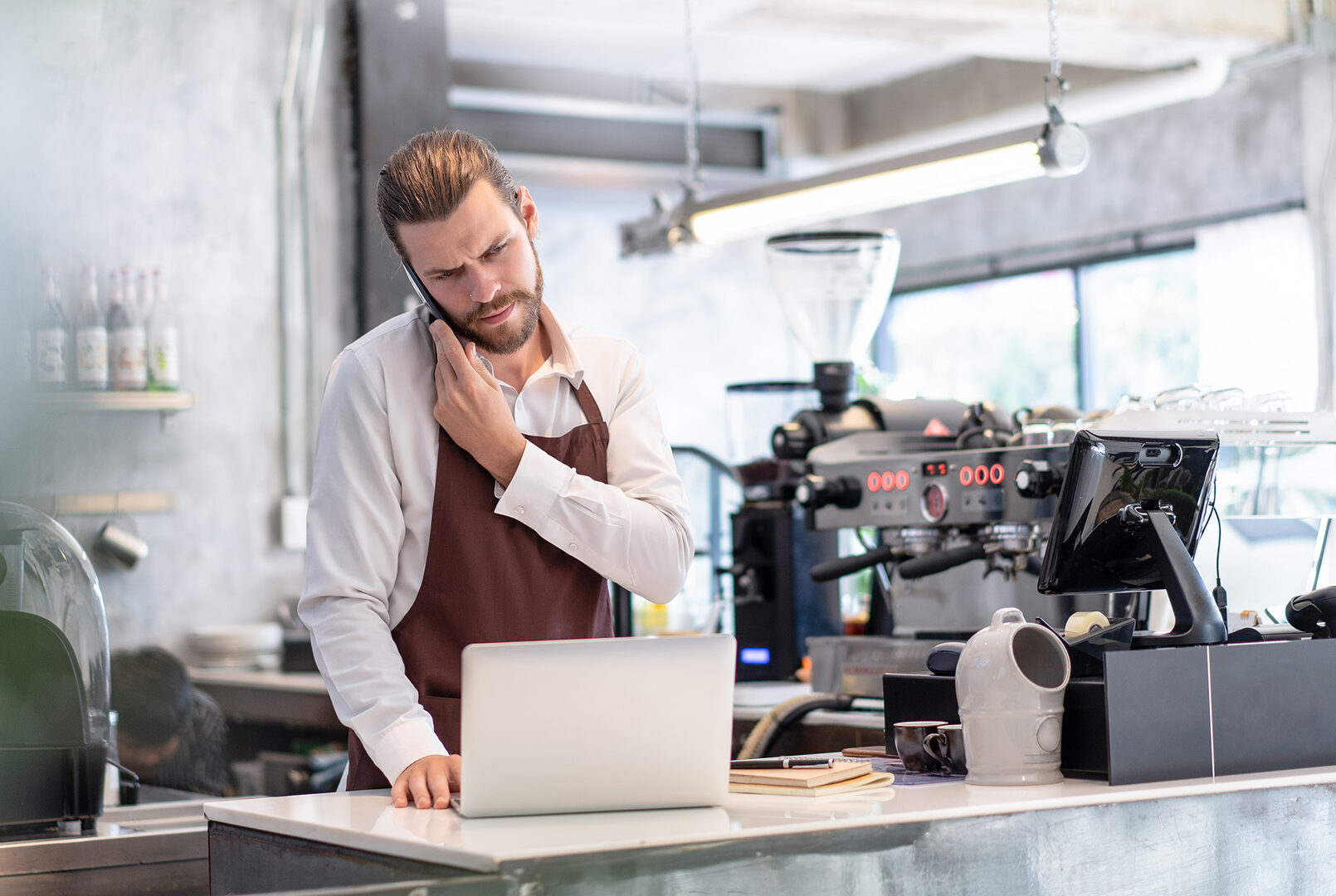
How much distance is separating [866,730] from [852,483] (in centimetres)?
44

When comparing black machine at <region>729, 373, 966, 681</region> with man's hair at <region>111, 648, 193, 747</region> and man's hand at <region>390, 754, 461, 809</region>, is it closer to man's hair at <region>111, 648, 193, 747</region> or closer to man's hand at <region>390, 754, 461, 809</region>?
man's hair at <region>111, 648, 193, 747</region>

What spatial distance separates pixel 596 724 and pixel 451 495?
473 millimetres

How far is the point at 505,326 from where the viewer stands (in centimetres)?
165

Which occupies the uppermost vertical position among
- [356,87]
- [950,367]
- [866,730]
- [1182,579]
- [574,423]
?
[356,87]

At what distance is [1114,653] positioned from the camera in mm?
1442

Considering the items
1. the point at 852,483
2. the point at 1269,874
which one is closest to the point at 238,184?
the point at 852,483

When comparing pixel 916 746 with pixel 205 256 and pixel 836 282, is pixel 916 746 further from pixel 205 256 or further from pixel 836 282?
pixel 205 256

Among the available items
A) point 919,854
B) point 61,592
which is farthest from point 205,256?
point 919,854

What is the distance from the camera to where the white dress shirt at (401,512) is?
1.53 m

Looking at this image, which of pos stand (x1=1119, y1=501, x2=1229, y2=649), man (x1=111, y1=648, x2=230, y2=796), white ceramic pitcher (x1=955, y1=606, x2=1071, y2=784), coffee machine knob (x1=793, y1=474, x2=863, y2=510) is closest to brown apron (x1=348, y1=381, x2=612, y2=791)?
white ceramic pitcher (x1=955, y1=606, x2=1071, y2=784)

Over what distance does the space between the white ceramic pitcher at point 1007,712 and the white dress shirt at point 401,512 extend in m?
0.34

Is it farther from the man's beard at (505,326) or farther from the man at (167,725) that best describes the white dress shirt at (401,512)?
the man at (167,725)

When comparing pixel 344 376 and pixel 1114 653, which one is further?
pixel 344 376

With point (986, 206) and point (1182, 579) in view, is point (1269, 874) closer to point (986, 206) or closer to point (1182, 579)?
point (1182, 579)
